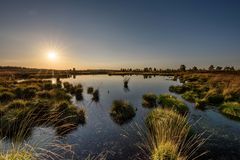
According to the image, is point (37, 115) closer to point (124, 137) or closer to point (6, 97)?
point (124, 137)

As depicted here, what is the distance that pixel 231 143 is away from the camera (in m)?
12.1

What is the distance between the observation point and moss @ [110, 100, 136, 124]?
17766 millimetres

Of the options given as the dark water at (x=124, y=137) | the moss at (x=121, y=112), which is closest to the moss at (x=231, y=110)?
the dark water at (x=124, y=137)

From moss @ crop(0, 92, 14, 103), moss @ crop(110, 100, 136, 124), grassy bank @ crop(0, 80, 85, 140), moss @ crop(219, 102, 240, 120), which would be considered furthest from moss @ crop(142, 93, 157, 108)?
moss @ crop(0, 92, 14, 103)

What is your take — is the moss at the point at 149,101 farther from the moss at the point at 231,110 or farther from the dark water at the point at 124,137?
the moss at the point at 231,110

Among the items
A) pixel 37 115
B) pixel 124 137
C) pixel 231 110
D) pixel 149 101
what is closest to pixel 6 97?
pixel 37 115

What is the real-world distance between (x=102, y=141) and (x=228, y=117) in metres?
11.9

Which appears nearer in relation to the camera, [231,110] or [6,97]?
[231,110]

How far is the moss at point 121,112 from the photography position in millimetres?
17766

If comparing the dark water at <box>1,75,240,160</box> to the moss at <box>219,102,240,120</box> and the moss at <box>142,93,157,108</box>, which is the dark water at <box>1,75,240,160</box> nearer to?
the moss at <box>219,102,240,120</box>

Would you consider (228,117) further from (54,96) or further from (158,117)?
(54,96)

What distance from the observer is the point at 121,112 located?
1877 cm

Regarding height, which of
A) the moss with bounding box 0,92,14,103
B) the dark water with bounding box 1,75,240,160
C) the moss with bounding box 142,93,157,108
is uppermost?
the moss with bounding box 0,92,14,103

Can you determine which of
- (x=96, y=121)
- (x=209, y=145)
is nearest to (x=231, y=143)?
(x=209, y=145)
